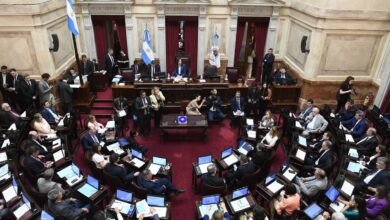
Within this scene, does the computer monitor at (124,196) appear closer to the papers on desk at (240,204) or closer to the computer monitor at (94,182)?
the computer monitor at (94,182)

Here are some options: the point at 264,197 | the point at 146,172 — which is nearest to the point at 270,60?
the point at 264,197

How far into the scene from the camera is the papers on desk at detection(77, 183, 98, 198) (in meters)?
5.89

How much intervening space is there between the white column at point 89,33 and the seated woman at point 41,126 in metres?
5.08

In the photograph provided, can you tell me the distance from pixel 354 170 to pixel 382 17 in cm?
577

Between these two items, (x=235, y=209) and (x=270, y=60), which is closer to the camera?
(x=235, y=209)

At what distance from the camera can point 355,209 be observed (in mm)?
5367

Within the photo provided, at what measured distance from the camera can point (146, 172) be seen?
6.13 m

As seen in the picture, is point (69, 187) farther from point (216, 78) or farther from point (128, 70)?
point (216, 78)

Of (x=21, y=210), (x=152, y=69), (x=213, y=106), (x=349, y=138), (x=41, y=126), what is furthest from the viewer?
(x=152, y=69)

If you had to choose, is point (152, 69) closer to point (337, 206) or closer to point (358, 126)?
point (358, 126)

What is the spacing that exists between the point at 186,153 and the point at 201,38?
5.42 m

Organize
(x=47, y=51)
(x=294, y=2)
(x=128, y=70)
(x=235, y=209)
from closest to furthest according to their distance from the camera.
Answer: (x=235, y=209) < (x=47, y=51) < (x=128, y=70) < (x=294, y=2)

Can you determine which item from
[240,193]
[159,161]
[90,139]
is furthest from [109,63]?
[240,193]

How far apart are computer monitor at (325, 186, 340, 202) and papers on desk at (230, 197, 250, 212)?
1584mm
